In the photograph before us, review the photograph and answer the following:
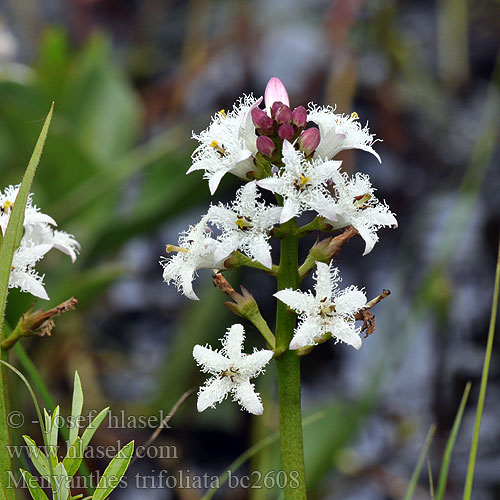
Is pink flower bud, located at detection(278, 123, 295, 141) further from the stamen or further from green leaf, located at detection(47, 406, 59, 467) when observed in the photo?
green leaf, located at detection(47, 406, 59, 467)

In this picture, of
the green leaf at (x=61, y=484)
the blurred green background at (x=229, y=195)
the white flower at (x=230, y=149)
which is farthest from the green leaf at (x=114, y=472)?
the blurred green background at (x=229, y=195)

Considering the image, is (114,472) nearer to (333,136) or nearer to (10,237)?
(10,237)

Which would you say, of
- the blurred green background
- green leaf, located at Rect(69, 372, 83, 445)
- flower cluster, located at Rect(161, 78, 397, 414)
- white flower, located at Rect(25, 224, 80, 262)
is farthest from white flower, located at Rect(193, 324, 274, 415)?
the blurred green background

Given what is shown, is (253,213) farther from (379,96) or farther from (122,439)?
(379,96)

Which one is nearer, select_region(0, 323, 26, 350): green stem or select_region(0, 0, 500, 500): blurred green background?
select_region(0, 323, 26, 350): green stem

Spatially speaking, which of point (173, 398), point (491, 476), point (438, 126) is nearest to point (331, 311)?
point (173, 398)

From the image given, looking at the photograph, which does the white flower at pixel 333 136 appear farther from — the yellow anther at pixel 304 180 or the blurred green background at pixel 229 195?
the blurred green background at pixel 229 195

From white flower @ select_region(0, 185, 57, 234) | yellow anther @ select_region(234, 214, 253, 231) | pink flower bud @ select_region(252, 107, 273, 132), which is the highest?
pink flower bud @ select_region(252, 107, 273, 132)
